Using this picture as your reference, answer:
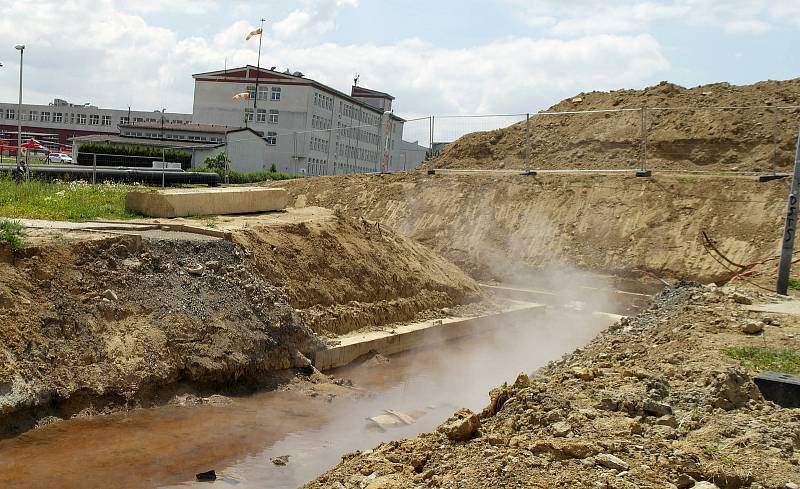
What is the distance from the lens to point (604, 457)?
5609mm

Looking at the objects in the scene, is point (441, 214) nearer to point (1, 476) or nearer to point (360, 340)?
point (360, 340)

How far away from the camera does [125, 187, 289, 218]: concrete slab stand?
1683 cm

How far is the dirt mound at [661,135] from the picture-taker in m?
27.1

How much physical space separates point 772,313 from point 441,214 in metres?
15.9

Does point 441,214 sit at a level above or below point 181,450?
above

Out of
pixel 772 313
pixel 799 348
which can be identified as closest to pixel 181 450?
pixel 799 348

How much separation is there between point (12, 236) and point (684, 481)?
9.66 metres

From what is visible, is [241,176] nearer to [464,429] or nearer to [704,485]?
[464,429]

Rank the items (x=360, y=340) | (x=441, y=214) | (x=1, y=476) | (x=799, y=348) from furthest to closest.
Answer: (x=441, y=214) → (x=360, y=340) → (x=799, y=348) → (x=1, y=476)

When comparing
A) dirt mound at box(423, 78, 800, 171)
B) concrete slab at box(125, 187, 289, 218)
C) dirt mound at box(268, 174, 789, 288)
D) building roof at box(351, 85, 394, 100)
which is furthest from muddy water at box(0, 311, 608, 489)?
building roof at box(351, 85, 394, 100)

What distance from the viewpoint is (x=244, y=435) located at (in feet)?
35.0

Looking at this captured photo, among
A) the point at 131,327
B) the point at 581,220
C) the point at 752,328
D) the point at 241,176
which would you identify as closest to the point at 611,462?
the point at 752,328

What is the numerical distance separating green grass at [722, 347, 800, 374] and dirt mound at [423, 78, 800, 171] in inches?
726

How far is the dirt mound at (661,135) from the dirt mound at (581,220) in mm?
2890
